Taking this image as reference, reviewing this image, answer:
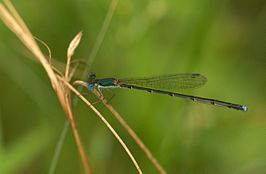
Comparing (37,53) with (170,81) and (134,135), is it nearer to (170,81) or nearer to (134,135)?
(134,135)

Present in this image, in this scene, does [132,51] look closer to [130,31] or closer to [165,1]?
[130,31]

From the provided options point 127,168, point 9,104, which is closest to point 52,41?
point 9,104

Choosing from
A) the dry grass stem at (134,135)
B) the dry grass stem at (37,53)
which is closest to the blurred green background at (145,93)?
the dry grass stem at (134,135)

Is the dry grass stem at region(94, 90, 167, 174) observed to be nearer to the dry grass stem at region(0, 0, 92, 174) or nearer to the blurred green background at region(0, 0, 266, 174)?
the dry grass stem at region(0, 0, 92, 174)

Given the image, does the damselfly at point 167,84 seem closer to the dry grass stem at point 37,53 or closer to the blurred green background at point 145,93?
the blurred green background at point 145,93

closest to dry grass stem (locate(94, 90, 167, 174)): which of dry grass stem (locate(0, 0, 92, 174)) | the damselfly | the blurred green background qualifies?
dry grass stem (locate(0, 0, 92, 174))
